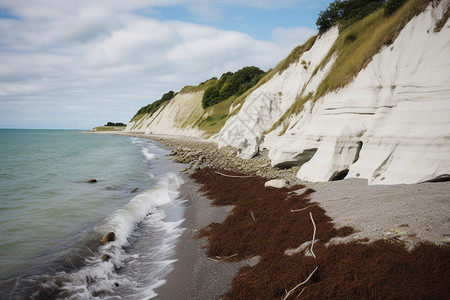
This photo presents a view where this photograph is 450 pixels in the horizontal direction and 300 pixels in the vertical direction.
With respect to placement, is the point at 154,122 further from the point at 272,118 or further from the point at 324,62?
the point at 324,62

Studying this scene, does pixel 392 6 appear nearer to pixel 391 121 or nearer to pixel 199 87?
pixel 391 121

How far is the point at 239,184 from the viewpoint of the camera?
1284cm

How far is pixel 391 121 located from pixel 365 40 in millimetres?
7672

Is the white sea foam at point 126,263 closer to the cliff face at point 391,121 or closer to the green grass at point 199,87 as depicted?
the cliff face at point 391,121

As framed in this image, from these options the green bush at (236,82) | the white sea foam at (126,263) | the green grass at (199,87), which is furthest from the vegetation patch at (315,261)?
the green grass at (199,87)

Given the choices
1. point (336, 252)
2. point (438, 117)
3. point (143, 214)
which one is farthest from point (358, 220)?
point (143, 214)

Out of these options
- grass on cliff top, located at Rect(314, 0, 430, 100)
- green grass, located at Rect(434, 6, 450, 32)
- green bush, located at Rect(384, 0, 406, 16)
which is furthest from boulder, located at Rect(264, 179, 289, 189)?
green bush, located at Rect(384, 0, 406, 16)

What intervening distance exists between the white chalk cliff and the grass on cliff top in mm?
514

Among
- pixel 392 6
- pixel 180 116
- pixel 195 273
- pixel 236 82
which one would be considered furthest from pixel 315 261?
pixel 180 116

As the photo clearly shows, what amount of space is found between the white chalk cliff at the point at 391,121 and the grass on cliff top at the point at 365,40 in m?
0.51

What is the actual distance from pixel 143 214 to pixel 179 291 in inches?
247

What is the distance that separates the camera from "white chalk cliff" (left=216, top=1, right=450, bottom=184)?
7.84 metres

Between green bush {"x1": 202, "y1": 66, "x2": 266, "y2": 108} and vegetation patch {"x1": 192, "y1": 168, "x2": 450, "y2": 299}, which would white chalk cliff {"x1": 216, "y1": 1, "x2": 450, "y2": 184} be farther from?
green bush {"x1": 202, "y1": 66, "x2": 266, "y2": 108}

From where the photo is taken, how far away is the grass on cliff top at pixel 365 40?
39.4 feet
